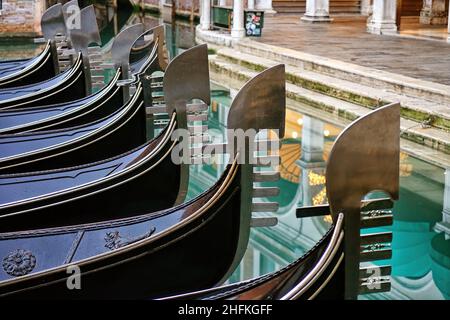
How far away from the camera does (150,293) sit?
1918 millimetres

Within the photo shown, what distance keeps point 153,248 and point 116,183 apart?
0.56 metres

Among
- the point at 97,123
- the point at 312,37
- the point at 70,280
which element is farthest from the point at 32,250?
the point at 312,37

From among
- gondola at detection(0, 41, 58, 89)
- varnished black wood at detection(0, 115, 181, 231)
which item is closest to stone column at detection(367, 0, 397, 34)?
gondola at detection(0, 41, 58, 89)

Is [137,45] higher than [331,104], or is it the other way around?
[137,45]

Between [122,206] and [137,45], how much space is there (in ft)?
3.80

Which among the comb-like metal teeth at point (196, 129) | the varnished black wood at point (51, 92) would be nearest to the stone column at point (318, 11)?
the varnished black wood at point (51, 92)

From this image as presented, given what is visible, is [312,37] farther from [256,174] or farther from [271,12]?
[256,174]

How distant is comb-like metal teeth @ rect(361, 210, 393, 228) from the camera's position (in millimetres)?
1544

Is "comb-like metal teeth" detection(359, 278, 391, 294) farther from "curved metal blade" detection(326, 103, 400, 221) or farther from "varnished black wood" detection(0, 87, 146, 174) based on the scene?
"varnished black wood" detection(0, 87, 146, 174)

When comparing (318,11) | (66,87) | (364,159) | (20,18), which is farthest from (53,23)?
(20,18)

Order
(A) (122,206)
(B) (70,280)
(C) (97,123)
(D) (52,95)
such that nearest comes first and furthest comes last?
(B) (70,280) → (A) (122,206) → (C) (97,123) → (D) (52,95)

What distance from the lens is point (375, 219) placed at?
1.57 metres

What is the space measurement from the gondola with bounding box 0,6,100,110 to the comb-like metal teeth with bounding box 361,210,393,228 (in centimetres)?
248

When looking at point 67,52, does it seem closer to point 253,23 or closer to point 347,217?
point 253,23
